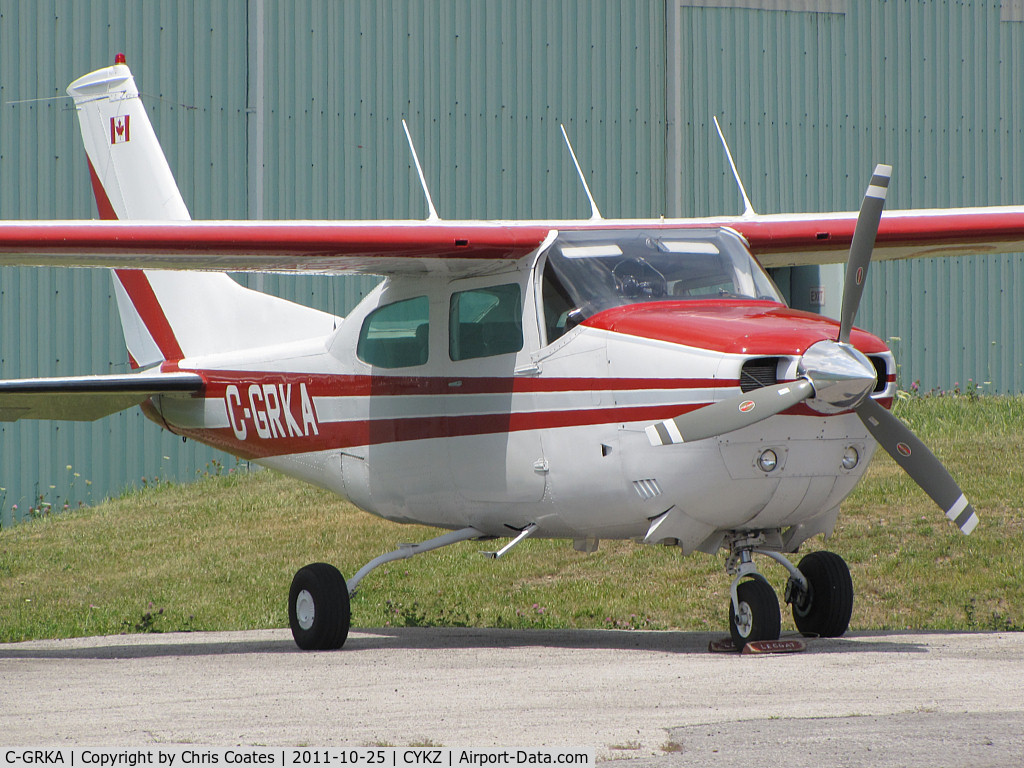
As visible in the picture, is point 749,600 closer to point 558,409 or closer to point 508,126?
point 558,409

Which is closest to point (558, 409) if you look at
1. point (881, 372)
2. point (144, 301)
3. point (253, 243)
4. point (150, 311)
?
point (881, 372)

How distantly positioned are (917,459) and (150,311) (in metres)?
7.04

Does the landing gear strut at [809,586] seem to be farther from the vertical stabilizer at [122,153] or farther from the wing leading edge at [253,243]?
the vertical stabilizer at [122,153]

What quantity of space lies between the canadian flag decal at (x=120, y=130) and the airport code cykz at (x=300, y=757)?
800 cm

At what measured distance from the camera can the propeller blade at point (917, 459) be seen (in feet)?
24.5

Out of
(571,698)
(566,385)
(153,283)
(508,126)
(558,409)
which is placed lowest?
(571,698)

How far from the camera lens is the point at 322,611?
927 cm

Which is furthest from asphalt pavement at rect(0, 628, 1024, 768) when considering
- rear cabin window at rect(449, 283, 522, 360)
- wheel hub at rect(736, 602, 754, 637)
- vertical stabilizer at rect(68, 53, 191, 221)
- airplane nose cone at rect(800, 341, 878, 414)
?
vertical stabilizer at rect(68, 53, 191, 221)

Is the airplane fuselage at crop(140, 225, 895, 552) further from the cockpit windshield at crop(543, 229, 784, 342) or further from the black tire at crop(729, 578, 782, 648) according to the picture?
the black tire at crop(729, 578, 782, 648)

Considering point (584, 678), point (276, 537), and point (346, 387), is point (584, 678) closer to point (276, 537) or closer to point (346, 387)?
point (346, 387)

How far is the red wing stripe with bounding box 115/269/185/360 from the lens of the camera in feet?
38.6

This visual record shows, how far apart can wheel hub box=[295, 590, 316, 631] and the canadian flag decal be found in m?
4.84

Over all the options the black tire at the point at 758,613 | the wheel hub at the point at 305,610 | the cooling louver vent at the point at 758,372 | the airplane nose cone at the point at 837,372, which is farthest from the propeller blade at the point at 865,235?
the wheel hub at the point at 305,610

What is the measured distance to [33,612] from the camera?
1294 centimetres
